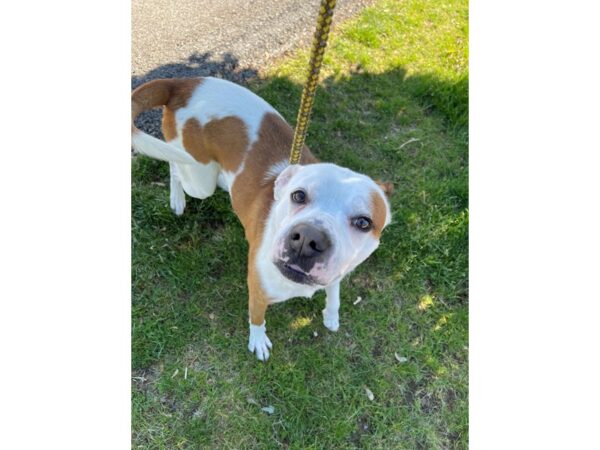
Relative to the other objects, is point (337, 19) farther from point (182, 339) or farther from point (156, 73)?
point (182, 339)

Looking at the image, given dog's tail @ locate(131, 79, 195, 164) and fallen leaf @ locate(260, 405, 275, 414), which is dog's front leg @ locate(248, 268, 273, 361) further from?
dog's tail @ locate(131, 79, 195, 164)

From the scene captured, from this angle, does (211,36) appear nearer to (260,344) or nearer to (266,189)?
(266,189)

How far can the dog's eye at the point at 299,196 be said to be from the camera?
258 centimetres

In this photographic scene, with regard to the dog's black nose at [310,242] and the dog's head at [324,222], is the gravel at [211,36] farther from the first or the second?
the dog's black nose at [310,242]

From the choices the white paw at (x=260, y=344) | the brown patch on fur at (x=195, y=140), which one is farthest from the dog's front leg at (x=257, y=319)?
the brown patch on fur at (x=195, y=140)

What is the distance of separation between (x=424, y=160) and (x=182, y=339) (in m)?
3.27

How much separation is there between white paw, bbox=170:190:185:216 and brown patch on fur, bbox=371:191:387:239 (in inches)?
85.4

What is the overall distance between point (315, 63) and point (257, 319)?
1.98 meters

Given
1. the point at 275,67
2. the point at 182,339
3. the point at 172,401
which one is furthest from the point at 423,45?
the point at 172,401

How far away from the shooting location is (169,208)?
4.30 m

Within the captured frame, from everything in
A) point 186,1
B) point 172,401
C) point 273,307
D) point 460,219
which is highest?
point 186,1

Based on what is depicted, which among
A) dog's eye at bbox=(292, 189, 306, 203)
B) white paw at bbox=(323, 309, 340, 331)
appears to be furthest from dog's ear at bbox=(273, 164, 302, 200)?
white paw at bbox=(323, 309, 340, 331)

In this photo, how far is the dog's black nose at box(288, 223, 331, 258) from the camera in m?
2.25

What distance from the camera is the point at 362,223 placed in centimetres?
256
